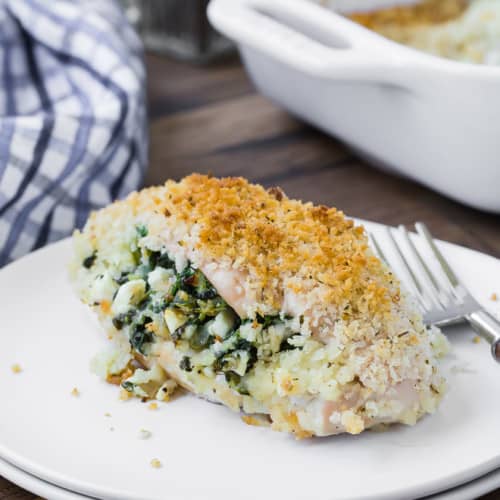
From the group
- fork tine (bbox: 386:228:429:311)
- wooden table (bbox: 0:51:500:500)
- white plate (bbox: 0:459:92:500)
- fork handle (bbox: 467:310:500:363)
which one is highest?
fork handle (bbox: 467:310:500:363)

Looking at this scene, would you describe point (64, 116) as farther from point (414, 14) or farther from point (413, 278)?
point (414, 14)

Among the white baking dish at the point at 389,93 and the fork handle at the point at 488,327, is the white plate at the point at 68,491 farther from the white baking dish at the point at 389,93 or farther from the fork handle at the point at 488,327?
the white baking dish at the point at 389,93

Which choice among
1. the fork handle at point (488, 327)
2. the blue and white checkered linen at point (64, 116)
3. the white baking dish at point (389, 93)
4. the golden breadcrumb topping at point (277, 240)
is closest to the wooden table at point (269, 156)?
the white baking dish at point (389, 93)

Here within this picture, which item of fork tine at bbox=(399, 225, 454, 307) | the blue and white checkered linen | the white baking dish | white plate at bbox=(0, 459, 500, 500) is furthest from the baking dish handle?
white plate at bbox=(0, 459, 500, 500)

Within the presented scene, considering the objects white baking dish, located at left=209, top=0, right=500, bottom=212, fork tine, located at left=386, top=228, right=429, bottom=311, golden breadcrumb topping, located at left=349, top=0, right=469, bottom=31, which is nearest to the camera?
fork tine, located at left=386, top=228, right=429, bottom=311

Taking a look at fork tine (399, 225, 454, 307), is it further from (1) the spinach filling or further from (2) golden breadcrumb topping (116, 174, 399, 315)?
(1) the spinach filling

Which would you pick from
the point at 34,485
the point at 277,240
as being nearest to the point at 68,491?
the point at 34,485

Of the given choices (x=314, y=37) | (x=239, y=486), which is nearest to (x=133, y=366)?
(x=239, y=486)

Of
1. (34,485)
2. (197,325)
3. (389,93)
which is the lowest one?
(34,485)
